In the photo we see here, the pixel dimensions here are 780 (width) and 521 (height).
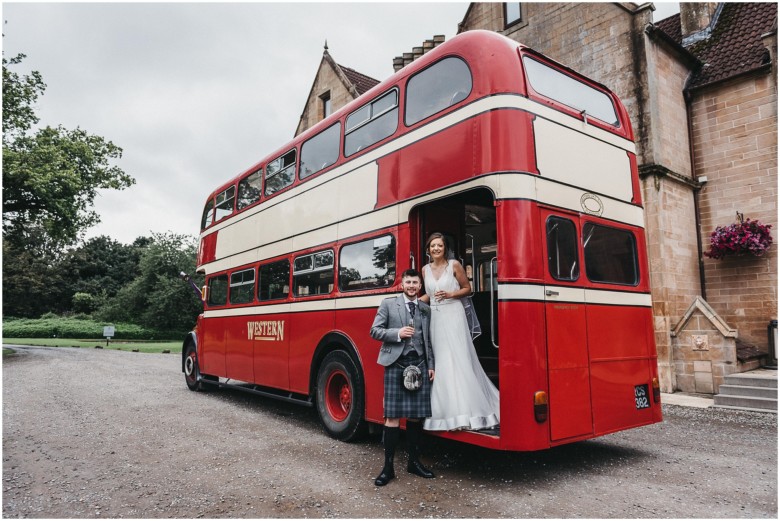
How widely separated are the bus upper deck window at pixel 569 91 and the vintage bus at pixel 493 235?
0.03 meters

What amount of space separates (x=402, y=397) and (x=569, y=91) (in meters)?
3.70

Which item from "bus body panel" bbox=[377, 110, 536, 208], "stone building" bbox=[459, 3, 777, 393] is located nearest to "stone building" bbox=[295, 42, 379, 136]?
"stone building" bbox=[459, 3, 777, 393]

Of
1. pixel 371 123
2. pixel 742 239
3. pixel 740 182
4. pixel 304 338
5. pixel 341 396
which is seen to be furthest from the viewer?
pixel 740 182

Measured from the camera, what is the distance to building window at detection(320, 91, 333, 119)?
66.8 feet

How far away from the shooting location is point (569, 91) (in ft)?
18.1

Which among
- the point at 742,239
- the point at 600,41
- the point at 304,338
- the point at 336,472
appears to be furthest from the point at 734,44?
the point at 336,472

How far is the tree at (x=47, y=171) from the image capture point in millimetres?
18406

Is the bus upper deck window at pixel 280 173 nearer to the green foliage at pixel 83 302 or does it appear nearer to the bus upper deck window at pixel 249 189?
the bus upper deck window at pixel 249 189

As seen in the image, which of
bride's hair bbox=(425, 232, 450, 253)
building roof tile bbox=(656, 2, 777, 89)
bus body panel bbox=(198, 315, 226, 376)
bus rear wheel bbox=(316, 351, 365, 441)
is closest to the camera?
bride's hair bbox=(425, 232, 450, 253)

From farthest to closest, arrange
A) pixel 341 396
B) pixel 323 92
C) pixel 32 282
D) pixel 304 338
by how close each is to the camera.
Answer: pixel 32 282
pixel 323 92
pixel 304 338
pixel 341 396

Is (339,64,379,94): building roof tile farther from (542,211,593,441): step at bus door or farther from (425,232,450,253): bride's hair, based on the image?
(542,211,593,441): step at bus door

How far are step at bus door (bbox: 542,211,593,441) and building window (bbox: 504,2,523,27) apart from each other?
37.5 ft

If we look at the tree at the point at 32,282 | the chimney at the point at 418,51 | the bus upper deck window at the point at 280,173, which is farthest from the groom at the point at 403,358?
the tree at the point at 32,282

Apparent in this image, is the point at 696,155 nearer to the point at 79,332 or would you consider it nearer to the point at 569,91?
the point at 569,91
